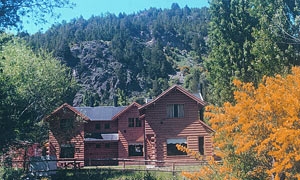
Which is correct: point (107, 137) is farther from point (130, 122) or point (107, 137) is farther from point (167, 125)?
point (167, 125)

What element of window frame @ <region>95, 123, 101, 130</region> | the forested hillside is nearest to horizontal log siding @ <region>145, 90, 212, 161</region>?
window frame @ <region>95, 123, 101, 130</region>

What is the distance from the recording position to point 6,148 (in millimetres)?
A: 20734

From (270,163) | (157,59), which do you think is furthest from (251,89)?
(157,59)

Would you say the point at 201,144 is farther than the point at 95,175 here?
Yes

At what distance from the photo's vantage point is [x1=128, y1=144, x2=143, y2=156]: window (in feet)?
132

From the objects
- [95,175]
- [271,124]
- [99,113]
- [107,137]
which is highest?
[99,113]

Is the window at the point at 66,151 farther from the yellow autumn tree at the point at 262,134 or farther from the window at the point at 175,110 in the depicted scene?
the yellow autumn tree at the point at 262,134

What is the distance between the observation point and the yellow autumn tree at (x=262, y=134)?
369 inches

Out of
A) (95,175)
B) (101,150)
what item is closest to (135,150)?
(101,150)

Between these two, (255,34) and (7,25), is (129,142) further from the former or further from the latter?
(7,25)

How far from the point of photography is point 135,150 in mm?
40219

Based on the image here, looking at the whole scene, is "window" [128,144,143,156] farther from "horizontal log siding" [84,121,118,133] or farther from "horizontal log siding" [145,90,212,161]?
"horizontal log siding" [145,90,212,161]

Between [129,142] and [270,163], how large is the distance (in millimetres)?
29970

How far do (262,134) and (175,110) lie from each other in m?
24.2
